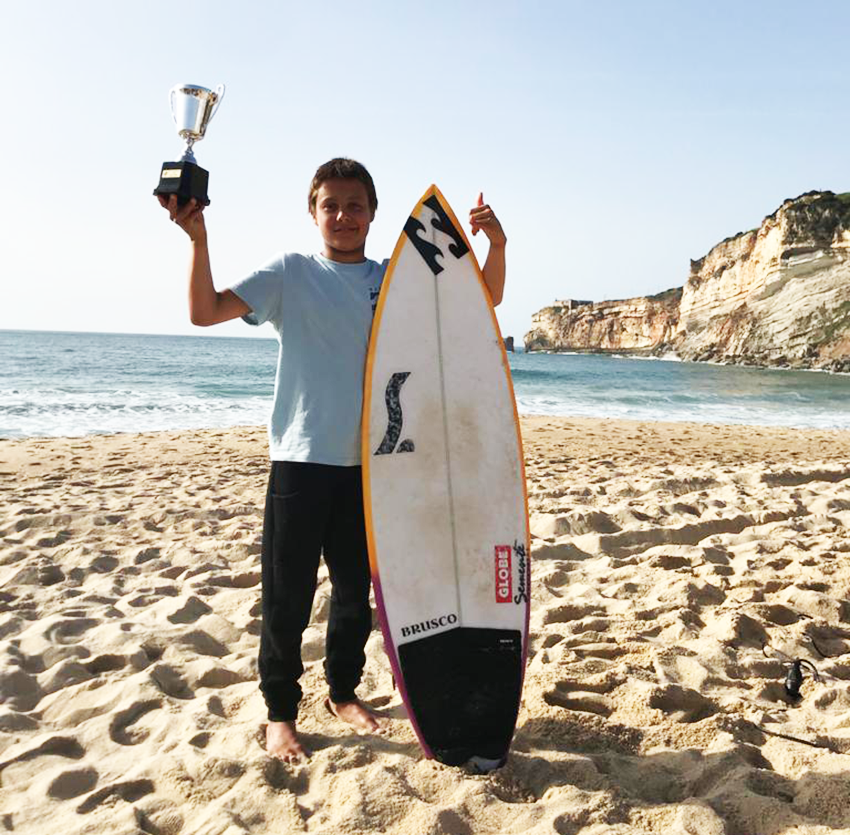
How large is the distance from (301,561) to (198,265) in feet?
2.90

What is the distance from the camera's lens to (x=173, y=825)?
1779 mm

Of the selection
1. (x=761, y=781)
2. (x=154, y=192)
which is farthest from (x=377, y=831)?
(x=154, y=192)

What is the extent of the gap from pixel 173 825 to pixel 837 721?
1.97 meters

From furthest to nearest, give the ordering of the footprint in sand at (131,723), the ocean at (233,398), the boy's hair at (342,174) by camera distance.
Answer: the ocean at (233,398) → the footprint in sand at (131,723) → the boy's hair at (342,174)

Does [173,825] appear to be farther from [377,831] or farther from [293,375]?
[293,375]

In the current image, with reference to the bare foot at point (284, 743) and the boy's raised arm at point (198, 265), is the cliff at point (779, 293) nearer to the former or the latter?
the bare foot at point (284, 743)

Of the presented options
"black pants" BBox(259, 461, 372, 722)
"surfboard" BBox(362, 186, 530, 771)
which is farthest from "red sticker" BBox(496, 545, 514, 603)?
"black pants" BBox(259, 461, 372, 722)

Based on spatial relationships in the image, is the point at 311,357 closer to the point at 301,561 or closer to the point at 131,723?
the point at 301,561

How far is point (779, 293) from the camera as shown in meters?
42.6

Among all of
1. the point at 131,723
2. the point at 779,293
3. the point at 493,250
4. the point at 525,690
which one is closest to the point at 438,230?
the point at 493,250

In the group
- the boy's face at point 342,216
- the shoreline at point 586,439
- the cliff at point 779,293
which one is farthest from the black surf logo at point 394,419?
the cliff at point 779,293

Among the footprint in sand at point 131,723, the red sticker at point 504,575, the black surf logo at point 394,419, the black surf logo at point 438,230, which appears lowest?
the footprint in sand at point 131,723

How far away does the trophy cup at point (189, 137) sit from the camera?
1.84m

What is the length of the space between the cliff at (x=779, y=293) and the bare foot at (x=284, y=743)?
4129 cm
